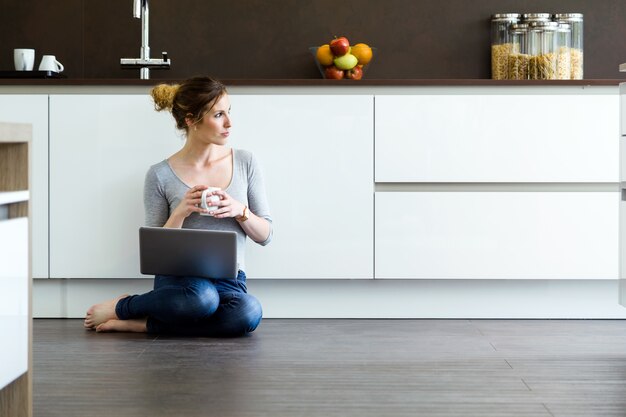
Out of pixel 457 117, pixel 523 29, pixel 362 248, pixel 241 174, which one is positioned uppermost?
pixel 523 29

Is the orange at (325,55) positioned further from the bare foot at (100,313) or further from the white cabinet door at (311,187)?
the bare foot at (100,313)

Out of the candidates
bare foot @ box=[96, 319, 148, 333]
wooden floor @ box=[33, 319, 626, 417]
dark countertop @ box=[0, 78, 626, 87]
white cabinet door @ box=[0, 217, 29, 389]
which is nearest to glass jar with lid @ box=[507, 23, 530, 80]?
dark countertop @ box=[0, 78, 626, 87]

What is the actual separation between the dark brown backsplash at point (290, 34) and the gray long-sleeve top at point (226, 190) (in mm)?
855

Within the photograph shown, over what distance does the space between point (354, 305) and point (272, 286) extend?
1.03 feet

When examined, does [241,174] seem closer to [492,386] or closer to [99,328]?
[99,328]

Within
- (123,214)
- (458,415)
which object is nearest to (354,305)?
(123,214)

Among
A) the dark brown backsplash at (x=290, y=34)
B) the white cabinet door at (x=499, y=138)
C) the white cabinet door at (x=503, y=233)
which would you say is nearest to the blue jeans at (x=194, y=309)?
the white cabinet door at (x=503, y=233)

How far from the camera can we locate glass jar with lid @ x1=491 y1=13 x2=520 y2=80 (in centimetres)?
390

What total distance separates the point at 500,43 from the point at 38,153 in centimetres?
190

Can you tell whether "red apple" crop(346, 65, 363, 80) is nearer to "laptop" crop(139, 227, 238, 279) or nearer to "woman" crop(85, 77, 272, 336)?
"woman" crop(85, 77, 272, 336)

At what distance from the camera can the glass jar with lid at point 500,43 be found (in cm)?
390

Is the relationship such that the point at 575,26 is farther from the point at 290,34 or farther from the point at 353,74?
the point at 290,34

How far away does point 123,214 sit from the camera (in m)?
3.52

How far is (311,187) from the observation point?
3504 millimetres
